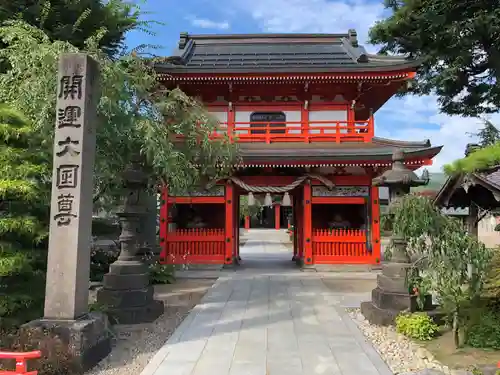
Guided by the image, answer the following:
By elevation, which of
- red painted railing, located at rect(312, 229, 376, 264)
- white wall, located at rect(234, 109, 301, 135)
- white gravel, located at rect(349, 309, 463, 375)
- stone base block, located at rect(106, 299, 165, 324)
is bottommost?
white gravel, located at rect(349, 309, 463, 375)

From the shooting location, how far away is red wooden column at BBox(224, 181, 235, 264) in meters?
13.1

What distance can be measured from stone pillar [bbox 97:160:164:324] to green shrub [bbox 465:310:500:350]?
510 centimetres

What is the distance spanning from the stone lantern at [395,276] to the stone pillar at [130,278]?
13.2ft

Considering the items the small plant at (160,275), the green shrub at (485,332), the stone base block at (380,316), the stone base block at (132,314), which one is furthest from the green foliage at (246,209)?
the green shrub at (485,332)

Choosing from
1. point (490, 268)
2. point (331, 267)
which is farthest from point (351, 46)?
point (490, 268)

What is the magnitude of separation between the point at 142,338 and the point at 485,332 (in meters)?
4.93

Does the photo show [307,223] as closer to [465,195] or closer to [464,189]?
[465,195]

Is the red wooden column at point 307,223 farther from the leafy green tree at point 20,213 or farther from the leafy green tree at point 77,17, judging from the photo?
the leafy green tree at point 20,213

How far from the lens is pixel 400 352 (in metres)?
5.12

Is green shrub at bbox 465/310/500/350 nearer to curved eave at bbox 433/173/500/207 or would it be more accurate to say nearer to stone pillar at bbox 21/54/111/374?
curved eave at bbox 433/173/500/207

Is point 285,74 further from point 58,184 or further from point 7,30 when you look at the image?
point 58,184

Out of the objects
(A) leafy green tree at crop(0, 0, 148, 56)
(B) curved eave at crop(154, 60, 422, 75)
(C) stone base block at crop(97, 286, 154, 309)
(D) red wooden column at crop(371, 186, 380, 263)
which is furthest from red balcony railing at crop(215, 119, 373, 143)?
(C) stone base block at crop(97, 286, 154, 309)

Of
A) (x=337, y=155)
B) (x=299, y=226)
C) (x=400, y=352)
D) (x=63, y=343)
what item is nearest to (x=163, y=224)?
(x=299, y=226)

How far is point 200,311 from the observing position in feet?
24.0
